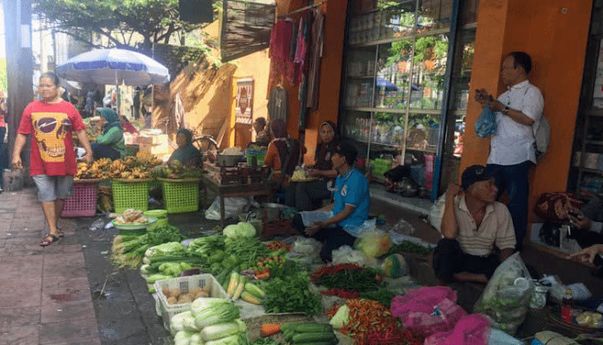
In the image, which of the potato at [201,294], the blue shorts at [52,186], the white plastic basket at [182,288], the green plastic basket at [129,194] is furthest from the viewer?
the green plastic basket at [129,194]

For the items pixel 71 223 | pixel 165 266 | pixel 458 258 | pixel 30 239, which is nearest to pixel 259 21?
pixel 71 223

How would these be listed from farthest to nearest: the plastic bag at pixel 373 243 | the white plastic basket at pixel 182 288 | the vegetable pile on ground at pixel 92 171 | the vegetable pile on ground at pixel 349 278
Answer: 1. the vegetable pile on ground at pixel 92 171
2. the plastic bag at pixel 373 243
3. the vegetable pile on ground at pixel 349 278
4. the white plastic basket at pixel 182 288

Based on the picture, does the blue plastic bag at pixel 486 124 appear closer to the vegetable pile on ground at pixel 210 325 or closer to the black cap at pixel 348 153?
the black cap at pixel 348 153

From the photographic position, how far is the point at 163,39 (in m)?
19.5

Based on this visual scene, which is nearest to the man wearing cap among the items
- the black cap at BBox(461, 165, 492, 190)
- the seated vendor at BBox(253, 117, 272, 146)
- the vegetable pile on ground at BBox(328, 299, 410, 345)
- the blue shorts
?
the black cap at BBox(461, 165, 492, 190)

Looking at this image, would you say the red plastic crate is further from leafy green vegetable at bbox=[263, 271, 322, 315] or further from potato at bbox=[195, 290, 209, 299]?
leafy green vegetable at bbox=[263, 271, 322, 315]

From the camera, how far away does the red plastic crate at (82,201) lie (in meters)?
6.84

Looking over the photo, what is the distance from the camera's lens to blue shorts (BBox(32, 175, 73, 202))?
568cm

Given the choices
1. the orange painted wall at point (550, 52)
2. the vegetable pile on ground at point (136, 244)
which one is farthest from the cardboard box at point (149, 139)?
the orange painted wall at point (550, 52)

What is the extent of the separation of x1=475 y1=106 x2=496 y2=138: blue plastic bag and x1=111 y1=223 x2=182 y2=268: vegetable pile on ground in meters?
3.45

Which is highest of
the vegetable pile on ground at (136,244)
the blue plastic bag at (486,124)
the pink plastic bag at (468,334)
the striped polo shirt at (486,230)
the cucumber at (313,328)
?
the blue plastic bag at (486,124)

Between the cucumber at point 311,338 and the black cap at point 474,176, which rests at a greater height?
the black cap at point 474,176

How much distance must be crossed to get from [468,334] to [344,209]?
2345 millimetres

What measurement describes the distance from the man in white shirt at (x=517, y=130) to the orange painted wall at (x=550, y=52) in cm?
24
